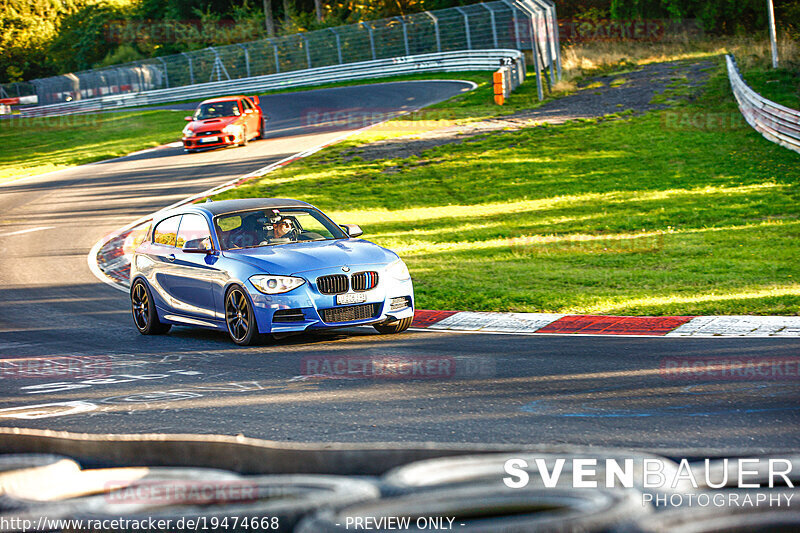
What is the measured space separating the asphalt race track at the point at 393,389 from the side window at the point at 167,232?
1.21 m

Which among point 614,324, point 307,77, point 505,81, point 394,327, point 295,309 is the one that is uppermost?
point 307,77

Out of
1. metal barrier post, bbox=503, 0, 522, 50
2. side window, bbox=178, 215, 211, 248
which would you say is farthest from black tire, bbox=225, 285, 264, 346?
metal barrier post, bbox=503, 0, 522, 50

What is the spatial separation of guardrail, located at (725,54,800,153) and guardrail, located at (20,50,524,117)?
1500 cm

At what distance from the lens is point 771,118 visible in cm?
2564

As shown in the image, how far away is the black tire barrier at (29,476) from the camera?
3.81 metres

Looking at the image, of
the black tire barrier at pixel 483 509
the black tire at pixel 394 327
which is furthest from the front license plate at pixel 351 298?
the black tire barrier at pixel 483 509

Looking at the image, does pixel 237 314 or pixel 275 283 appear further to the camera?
pixel 237 314

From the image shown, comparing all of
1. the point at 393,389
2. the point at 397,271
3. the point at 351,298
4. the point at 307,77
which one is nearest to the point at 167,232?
the point at 351,298

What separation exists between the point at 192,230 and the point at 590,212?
1016cm

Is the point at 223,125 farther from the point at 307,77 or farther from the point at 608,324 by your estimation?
the point at 307,77

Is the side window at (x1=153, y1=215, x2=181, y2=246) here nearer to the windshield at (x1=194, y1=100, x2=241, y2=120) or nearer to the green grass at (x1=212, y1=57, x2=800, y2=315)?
the green grass at (x1=212, y1=57, x2=800, y2=315)

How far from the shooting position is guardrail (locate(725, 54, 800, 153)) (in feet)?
78.3

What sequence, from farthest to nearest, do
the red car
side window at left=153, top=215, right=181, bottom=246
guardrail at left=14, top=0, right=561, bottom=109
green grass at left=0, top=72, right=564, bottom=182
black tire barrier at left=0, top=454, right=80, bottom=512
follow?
1. guardrail at left=14, top=0, right=561, bottom=109
2. green grass at left=0, top=72, right=564, bottom=182
3. the red car
4. side window at left=153, top=215, right=181, bottom=246
5. black tire barrier at left=0, top=454, right=80, bottom=512

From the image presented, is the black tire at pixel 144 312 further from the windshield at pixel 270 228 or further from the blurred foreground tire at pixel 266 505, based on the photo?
the blurred foreground tire at pixel 266 505
